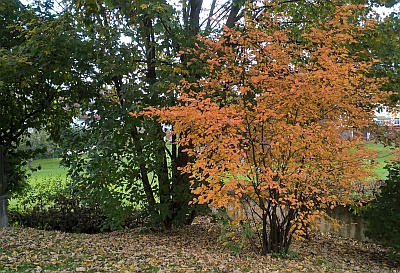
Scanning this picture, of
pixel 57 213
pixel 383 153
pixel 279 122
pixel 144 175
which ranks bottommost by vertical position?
pixel 57 213

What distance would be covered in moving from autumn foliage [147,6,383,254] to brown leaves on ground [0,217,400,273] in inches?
24.9

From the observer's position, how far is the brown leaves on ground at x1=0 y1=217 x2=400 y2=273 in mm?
4832

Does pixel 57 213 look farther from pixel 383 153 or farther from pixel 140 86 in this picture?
pixel 383 153

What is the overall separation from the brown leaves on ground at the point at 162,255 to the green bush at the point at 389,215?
0.39m

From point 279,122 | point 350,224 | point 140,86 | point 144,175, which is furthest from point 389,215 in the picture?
point 140,86

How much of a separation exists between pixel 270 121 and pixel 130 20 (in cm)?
262

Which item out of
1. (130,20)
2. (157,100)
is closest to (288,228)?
(157,100)

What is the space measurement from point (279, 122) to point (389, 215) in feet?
8.53

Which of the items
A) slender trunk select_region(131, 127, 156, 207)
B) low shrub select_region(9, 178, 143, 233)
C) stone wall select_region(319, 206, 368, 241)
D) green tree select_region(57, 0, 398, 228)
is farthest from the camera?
low shrub select_region(9, 178, 143, 233)

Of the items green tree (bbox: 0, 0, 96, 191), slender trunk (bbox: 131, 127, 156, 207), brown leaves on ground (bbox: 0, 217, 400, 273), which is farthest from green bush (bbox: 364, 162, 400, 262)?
green tree (bbox: 0, 0, 96, 191)

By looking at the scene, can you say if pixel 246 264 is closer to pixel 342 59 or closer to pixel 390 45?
pixel 342 59

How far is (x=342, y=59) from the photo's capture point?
5531 mm

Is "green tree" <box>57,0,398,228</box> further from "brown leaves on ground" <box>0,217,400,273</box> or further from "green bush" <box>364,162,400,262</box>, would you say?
"green bush" <box>364,162,400,262</box>

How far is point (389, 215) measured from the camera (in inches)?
248
